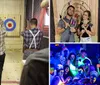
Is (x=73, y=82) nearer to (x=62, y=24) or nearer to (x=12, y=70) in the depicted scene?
(x=62, y=24)

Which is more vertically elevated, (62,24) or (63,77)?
(62,24)

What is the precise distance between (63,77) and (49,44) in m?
0.08

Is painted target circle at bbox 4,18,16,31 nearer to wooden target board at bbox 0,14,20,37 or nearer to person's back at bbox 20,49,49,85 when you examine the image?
wooden target board at bbox 0,14,20,37

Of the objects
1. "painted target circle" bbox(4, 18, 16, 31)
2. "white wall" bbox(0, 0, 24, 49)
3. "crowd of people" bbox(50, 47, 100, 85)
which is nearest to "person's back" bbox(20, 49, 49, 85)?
"crowd of people" bbox(50, 47, 100, 85)

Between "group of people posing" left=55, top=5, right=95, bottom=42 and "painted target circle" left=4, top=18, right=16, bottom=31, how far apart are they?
0.67m

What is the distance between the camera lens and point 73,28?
1.66ft

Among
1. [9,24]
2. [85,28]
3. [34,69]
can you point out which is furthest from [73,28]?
[9,24]

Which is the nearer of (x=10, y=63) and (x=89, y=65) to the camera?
(x=89, y=65)

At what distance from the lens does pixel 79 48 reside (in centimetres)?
50

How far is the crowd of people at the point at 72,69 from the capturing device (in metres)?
0.50

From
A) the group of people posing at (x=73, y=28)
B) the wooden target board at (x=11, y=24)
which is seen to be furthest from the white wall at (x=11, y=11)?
the group of people posing at (x=73, y=28)

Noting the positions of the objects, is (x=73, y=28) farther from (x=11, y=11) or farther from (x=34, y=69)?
(x=11, y=11)

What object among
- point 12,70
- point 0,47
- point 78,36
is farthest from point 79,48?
point 12,70

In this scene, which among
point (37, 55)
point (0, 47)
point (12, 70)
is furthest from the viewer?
point (12, 70)
